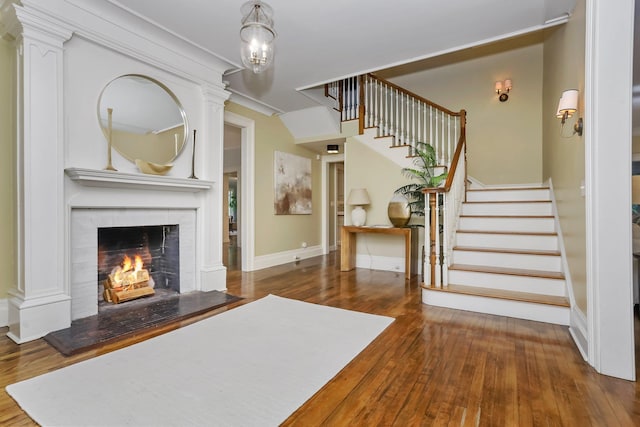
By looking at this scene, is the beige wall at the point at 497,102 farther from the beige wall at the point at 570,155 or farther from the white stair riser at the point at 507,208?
the white stair riser at the point at 507,208

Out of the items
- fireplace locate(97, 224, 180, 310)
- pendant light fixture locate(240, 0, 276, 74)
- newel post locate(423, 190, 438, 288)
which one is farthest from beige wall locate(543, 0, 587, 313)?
fireplace locate(97, 224, 180, 310)

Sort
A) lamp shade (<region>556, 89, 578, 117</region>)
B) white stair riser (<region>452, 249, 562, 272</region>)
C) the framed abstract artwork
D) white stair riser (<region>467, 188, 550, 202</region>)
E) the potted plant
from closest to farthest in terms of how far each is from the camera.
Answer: lamp shade (<region>556, 89, 578, 117</region>) < white stair riser (<region>452, 249, 562, 272</region>) < white stair riser (<region>467, 188, 550, 202</region>) < the potted plant < the framed abstract artwork

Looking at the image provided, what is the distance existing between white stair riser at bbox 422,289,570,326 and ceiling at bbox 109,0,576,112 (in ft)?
8.68

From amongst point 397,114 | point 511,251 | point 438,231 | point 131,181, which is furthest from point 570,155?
point 131,181

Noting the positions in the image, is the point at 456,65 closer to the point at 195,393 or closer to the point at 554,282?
the point at 554,282

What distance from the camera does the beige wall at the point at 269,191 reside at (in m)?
5.25

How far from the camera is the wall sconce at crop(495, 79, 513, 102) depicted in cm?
528

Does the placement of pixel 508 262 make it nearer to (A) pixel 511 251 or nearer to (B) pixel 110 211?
(A) pixel 511 251

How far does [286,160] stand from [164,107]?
266 centimetres

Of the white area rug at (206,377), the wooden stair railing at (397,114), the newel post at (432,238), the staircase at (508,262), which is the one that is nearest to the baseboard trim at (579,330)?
the staircase at (508,262)

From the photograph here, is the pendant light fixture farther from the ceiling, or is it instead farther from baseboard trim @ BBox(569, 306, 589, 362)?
baseboard trim @ BBox(569, 306, 589, 362)

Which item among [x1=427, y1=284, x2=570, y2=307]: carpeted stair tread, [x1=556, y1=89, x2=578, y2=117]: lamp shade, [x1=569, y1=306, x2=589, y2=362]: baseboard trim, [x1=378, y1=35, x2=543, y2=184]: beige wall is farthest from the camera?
[x1=378, y1=35, x2=543, y2=184]: beige wall

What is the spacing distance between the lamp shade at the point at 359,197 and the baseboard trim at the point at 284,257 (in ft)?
5.36

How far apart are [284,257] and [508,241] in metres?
3.58
